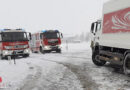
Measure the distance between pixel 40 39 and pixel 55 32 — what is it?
84.8 inches

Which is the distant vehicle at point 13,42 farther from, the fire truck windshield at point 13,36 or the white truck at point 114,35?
the white truck at point 114,35

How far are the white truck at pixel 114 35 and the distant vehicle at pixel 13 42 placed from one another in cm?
839

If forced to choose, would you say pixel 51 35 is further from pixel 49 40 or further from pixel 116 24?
pixel 116 24

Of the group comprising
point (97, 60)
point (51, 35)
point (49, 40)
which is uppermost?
point (51, 35)

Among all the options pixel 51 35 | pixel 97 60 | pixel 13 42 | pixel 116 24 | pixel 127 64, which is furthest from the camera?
pixel 51 35

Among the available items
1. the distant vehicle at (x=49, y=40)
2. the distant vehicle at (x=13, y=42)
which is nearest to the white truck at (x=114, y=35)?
the distant vehicle at (x=13, y=42)

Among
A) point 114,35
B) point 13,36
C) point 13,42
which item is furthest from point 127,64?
point 13,36

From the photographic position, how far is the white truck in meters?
7.94

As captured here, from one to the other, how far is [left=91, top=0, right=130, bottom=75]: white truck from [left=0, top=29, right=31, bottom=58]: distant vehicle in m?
8.39

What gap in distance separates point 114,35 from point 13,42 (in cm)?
1089

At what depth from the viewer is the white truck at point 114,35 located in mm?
7941

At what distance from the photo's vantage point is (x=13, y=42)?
56.1 feet

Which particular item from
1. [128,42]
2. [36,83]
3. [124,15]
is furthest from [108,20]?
[36,83]

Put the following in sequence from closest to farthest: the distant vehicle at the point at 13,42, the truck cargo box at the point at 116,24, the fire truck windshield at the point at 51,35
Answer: the truck cargo box at the point at 116,24 → the distant vehicle at the point at 13,42 → the fire truck windshield at the point at 51,35
